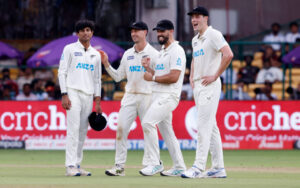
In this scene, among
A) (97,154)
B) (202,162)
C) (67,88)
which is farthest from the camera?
(97,154)

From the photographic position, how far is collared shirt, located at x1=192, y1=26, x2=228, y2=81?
1127 cm

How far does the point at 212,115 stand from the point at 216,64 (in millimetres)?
698

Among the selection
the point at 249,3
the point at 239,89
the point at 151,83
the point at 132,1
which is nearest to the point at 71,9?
the point at 132,1

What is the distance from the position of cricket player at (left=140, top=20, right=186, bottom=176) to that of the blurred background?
8.54 m

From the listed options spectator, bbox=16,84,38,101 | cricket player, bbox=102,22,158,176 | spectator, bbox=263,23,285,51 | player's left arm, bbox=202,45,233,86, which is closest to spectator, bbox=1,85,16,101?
spectator, bbox=16,84,38,101

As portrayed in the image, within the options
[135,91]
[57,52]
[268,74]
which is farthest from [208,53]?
[268,74]

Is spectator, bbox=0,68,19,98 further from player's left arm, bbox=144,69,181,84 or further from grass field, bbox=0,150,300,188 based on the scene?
player's left arm, bbox=144,69,181,84

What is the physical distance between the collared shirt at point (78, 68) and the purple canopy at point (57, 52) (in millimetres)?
8483

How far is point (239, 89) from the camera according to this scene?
21688mm

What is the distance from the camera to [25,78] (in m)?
22.7

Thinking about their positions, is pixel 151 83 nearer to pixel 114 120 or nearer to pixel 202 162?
pixel 202 162

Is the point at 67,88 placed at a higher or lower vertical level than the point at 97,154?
higher

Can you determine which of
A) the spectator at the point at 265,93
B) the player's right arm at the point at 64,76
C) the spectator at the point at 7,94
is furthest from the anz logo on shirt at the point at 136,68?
the spectator at the point at 7,94

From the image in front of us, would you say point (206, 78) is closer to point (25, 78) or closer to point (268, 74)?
point (268, 74)
